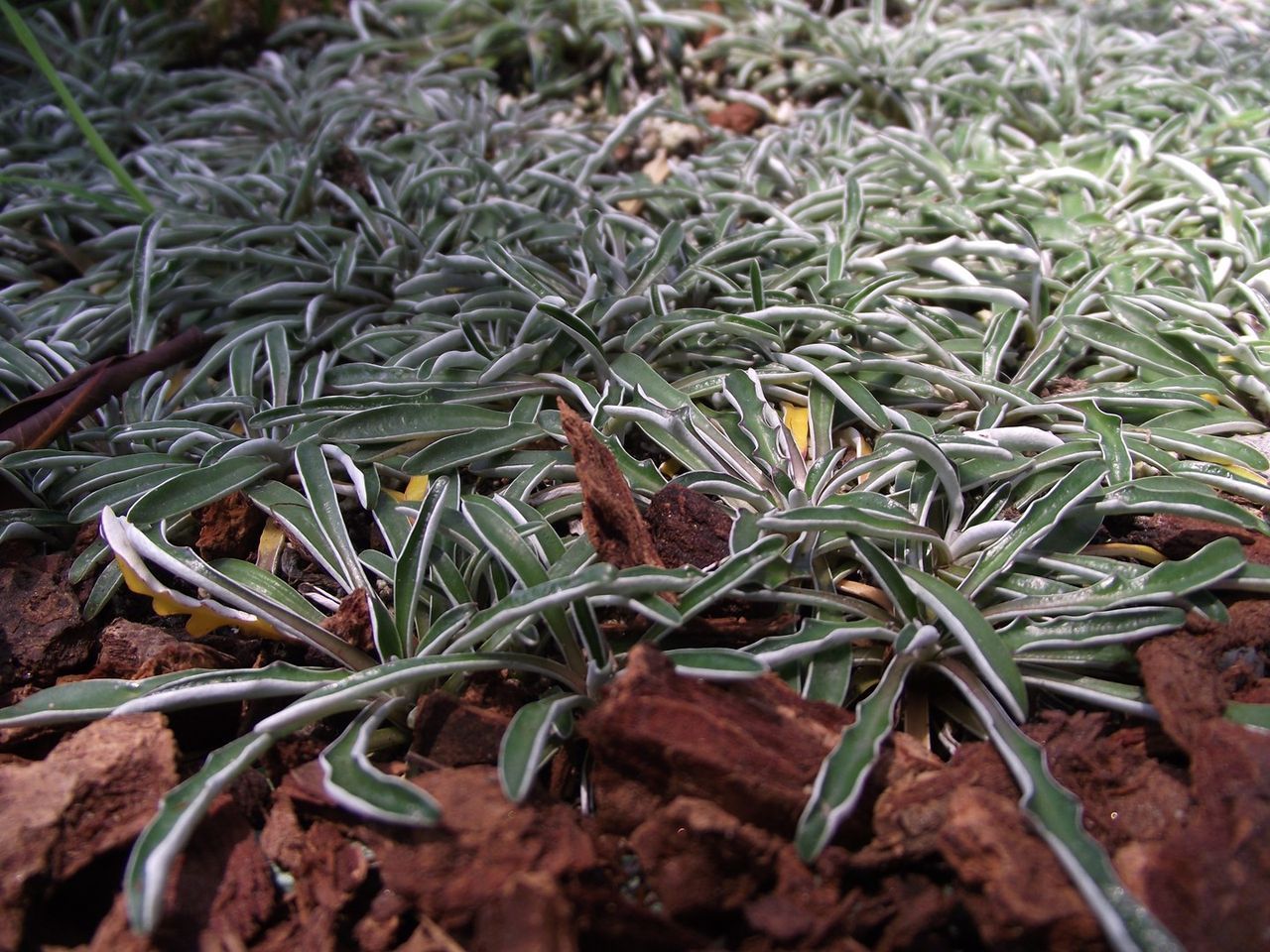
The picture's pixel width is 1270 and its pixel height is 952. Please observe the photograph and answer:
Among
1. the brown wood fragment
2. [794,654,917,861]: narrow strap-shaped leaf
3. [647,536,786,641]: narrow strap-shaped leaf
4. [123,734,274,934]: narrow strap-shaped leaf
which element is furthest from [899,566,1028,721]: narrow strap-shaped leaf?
the brown wood fragment

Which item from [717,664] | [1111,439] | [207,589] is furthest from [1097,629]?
[207,589]

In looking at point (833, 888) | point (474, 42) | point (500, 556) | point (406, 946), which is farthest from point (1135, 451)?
point (474, 42)

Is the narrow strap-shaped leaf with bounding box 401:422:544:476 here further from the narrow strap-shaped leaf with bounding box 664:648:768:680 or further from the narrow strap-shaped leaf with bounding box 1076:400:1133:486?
the narrow strap-shaped leaf with bounding box 1076:400:1133:486

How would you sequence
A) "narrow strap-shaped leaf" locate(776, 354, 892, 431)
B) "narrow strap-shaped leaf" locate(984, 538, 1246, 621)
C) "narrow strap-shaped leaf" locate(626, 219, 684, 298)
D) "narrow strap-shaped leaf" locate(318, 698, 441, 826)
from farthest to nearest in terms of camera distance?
1. "narrow strap-shaped leaf" locate(626, 219, 684, 298)
2. "narrow strap-shaped leaf" locate(776, 354, 892, 431)
3. "narrow strap-shaped leaf" locate(984, 538, 1246, 621)
4. "narrow strap-shaped leaf" locate(318, 698, 441, 826)

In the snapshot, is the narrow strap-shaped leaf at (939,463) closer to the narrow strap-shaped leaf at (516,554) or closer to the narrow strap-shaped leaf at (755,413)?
the narrow strap-shaped leaf at (755,413)

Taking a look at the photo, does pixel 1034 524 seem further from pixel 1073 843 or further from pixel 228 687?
pixel 228 687
